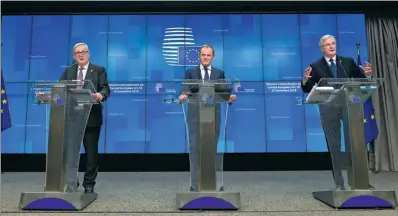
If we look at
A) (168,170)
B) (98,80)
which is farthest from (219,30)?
(98,80)

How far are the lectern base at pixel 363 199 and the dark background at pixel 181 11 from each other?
258 centimetres

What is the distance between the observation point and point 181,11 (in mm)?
5062

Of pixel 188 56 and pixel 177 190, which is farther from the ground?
pixel 188 56

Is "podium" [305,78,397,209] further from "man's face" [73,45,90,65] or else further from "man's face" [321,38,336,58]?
"man's face" [73,45,90,65]

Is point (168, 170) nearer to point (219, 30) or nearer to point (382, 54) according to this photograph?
point (219, 30)

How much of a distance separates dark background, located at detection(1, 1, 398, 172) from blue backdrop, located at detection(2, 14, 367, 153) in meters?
0.11

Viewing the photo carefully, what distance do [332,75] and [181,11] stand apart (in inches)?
121

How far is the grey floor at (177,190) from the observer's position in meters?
2.09

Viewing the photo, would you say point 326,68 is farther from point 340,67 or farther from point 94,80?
point 94,80

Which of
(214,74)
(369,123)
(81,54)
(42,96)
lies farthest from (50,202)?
(369,123)

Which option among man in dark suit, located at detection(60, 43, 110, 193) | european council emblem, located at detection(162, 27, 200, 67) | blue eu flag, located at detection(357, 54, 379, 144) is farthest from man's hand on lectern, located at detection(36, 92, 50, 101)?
blue eu flag, located at detection(357, 54, 379, 144)

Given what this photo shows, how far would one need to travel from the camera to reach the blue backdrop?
4730 mm

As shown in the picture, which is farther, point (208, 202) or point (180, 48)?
point (180, 48)

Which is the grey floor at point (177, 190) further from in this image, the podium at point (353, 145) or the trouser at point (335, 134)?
the trouser at point (335, 134)
